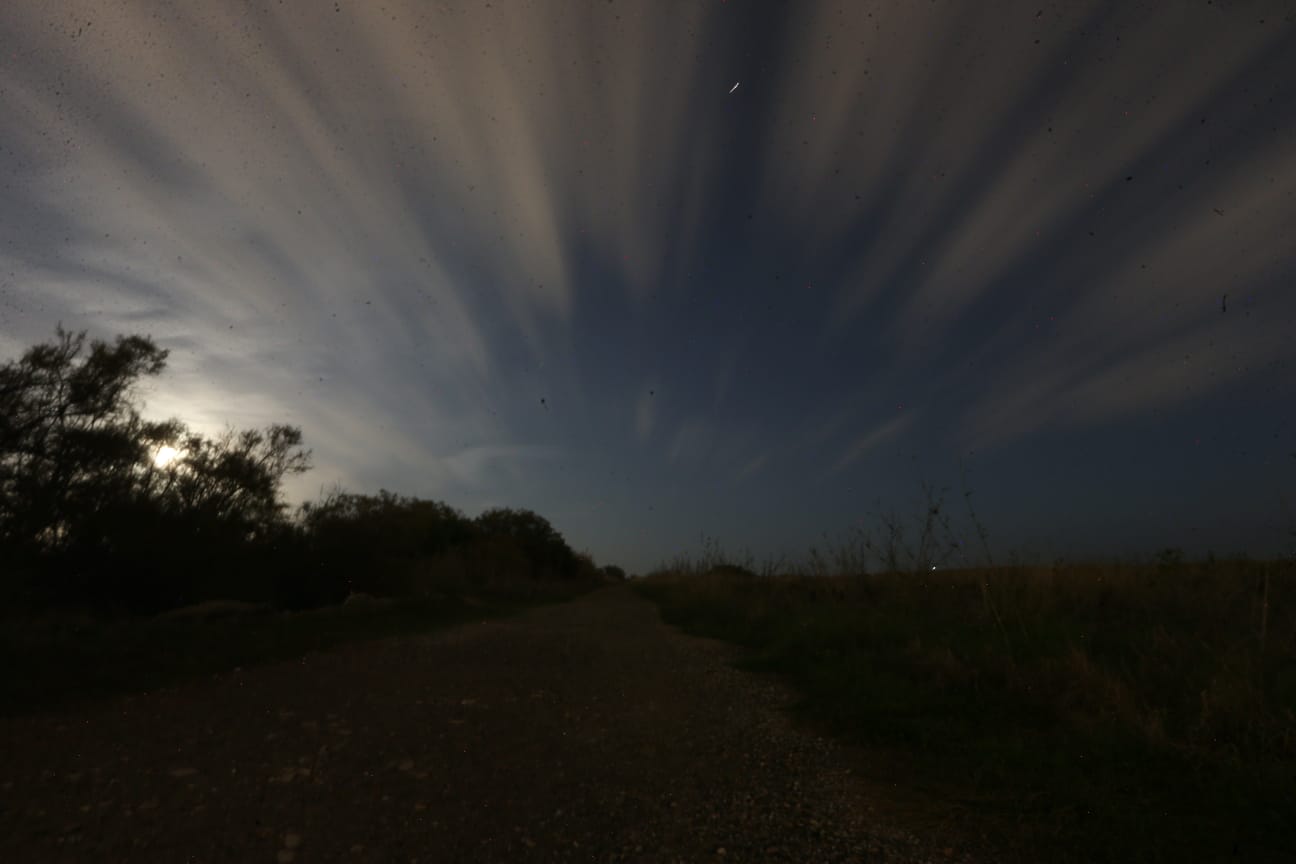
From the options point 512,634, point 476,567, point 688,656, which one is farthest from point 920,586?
point 476,567

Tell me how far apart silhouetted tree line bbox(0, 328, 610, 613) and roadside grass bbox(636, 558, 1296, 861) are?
450 inches

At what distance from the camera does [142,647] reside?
25.8 ft

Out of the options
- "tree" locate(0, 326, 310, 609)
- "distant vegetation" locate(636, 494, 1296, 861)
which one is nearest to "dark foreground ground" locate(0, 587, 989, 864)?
"distant vegetation" locate(636, 494, 1296, 861)

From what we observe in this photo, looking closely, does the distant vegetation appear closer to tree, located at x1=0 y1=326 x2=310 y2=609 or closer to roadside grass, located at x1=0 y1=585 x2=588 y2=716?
roadside grass, located at x1=0 y1=585 x2=588 y2=716

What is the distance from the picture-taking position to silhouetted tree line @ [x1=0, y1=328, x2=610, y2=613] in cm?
1173

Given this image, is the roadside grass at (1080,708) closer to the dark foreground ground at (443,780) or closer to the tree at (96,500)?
the dark foreground ground at (443,780)

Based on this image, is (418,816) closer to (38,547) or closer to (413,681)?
(413,681)

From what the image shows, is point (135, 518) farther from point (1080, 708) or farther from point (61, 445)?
point (1080, 708)

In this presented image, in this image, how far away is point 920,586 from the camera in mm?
11805

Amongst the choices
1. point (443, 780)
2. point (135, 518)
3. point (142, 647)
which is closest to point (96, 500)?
point (135, 518)

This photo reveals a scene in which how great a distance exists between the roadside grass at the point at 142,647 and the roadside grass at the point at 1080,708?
247 inches

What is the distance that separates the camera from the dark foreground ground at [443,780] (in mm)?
2930

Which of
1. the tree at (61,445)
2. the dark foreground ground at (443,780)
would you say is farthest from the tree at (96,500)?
the dark foreground ground at (443,780)

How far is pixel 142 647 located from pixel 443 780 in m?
6.34
